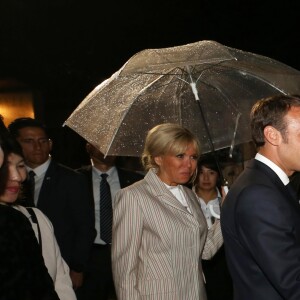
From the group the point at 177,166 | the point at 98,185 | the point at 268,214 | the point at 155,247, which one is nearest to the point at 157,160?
the point at 177,166

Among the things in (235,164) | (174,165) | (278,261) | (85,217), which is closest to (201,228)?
(174,165)

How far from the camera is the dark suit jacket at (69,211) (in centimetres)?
512

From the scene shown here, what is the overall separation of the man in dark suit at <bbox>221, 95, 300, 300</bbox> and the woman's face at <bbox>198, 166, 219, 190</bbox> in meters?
3.18

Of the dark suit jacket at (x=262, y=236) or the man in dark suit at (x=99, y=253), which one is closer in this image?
the dark suit jacket at (x=262, y=236)

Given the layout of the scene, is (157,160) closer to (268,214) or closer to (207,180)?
(268,214)

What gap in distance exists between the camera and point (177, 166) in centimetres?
386

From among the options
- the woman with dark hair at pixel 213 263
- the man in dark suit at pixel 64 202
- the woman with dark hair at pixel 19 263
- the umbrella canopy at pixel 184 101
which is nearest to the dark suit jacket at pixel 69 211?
the man in dark suit at pixel 64 202

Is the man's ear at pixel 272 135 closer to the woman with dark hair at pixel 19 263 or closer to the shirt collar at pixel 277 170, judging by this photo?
the shirt collar at pixel 277 170

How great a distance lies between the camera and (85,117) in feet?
13.3

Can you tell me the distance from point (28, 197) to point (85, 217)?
3.37ft

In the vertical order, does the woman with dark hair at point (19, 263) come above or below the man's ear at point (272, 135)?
below

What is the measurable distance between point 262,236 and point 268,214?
3.7 inches

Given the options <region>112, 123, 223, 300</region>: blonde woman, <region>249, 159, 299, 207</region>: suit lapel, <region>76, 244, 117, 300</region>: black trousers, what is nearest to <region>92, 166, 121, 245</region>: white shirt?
<region>76, 244, 117, 300</region>: black trousers

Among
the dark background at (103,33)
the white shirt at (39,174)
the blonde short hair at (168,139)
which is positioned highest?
the dark background at (103,33)
